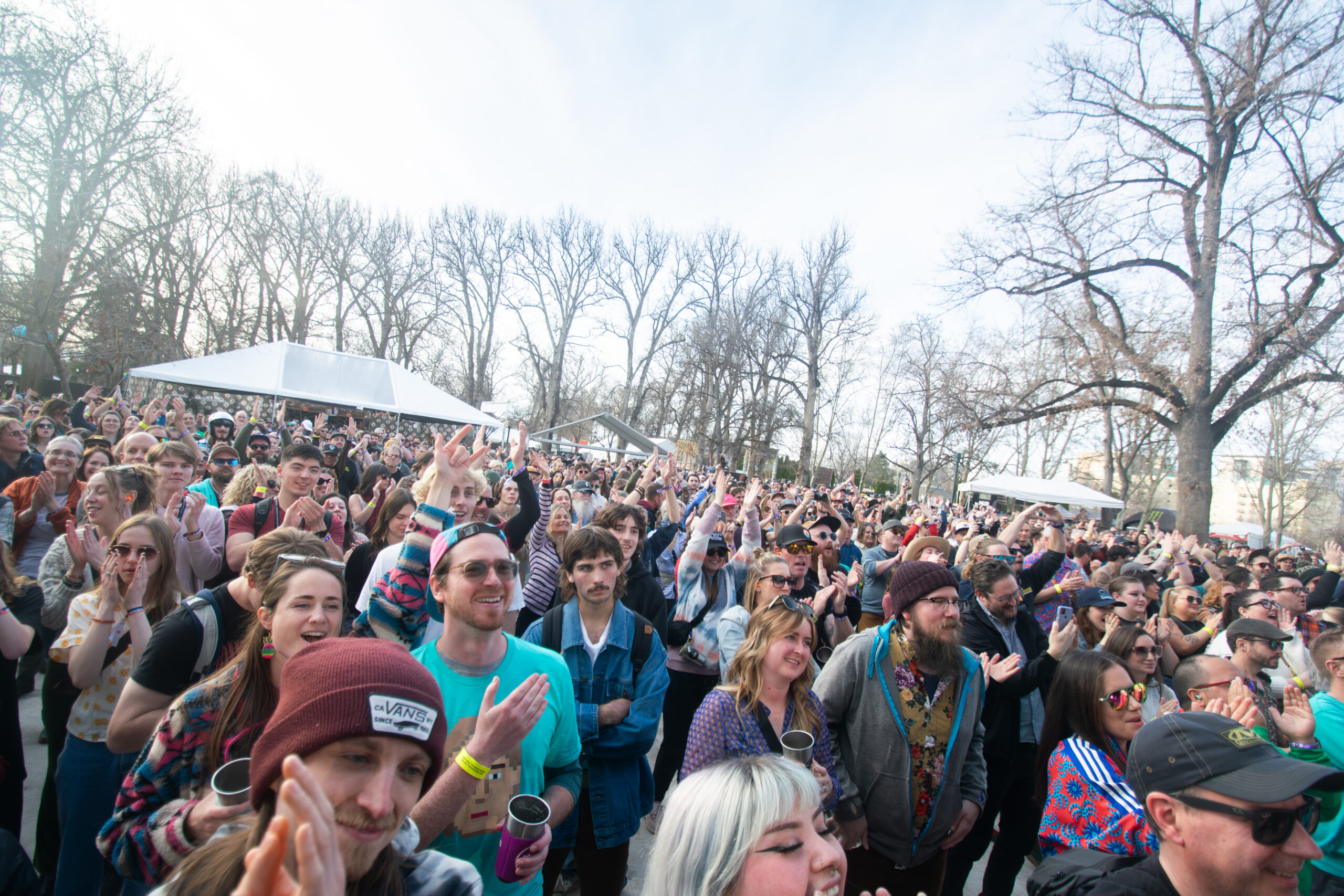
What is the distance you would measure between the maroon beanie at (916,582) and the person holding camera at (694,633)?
4.27 ft

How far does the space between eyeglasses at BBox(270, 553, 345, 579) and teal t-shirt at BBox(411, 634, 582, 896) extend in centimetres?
46

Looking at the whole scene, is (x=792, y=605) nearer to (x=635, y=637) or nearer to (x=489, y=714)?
(x=635, y=637)

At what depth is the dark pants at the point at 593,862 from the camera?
2.80 m

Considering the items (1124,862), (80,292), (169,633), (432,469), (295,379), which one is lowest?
(1124,862)

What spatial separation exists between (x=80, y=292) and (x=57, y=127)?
4762 mm

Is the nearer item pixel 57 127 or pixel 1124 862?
pixel 1124 862

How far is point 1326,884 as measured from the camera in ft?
9.61

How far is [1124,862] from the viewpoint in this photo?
2082 millimetres

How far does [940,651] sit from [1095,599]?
2.39m

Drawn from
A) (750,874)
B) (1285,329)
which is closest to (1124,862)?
(750,874)

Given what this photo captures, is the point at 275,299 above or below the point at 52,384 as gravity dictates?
above

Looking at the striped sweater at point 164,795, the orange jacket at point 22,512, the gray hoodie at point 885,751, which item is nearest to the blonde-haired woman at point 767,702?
the gray hoodie at point 885,751

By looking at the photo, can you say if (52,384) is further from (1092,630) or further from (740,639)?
(1092,630)

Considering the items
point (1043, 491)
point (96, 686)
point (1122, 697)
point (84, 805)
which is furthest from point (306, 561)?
point (1043, 491)
